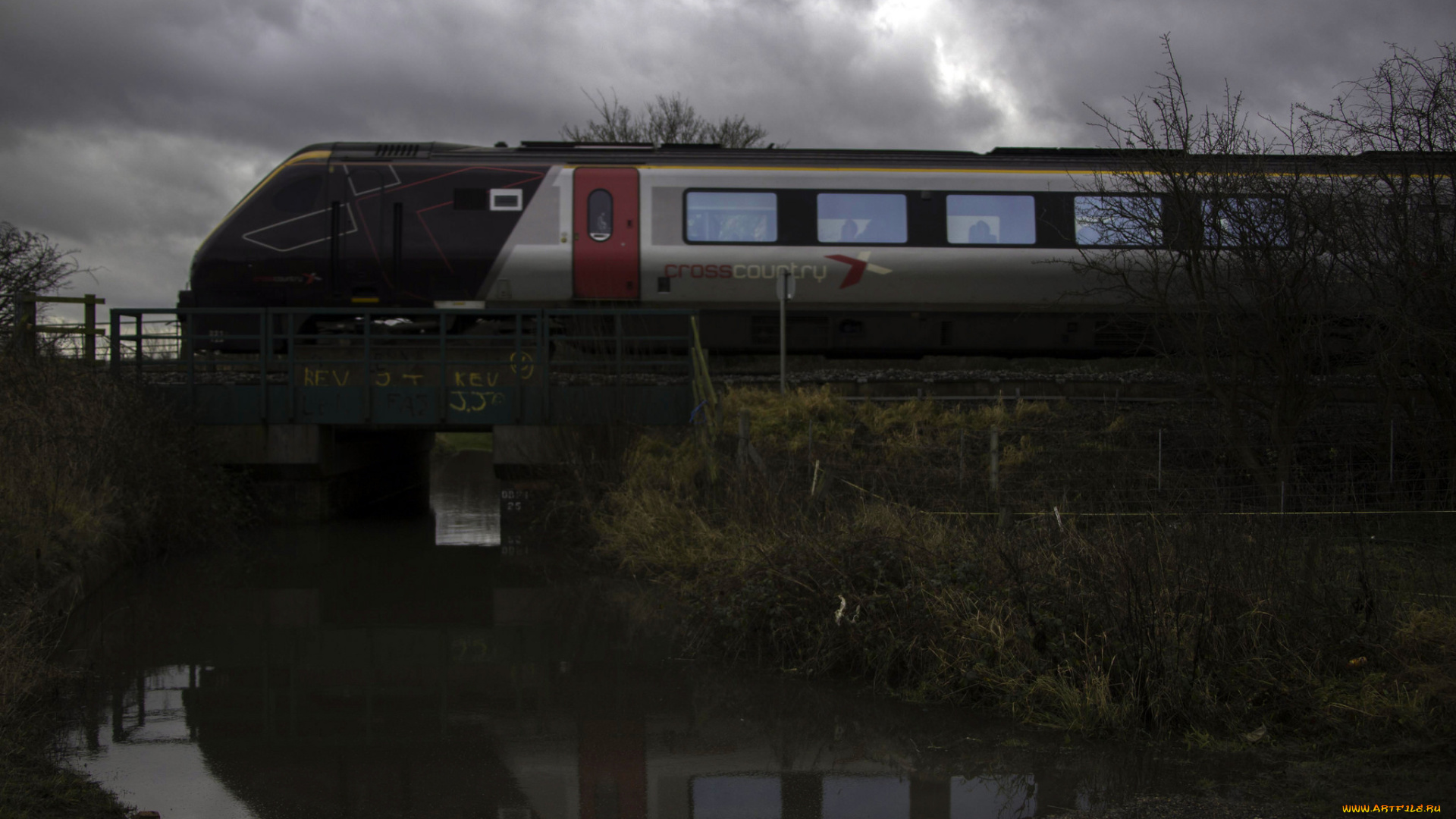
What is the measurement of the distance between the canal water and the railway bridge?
525 centimetres

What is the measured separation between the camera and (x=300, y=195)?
583 inches

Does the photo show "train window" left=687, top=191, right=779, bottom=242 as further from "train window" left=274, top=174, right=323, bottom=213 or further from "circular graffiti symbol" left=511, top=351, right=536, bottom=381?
"train window" left=274, top=174, right=323, bottom=213

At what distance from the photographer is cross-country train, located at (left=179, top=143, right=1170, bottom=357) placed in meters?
14.8

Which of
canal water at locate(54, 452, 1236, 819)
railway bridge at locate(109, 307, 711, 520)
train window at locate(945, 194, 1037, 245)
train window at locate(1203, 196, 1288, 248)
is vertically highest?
train window at locate(945, 194, 1037, 245)

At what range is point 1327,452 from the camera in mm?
11547

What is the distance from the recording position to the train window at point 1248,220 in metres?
10.2

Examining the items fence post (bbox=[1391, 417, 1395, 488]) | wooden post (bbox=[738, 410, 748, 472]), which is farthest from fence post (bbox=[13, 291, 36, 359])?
→ fence post (bbox=[1391, 417, 1395, 488])

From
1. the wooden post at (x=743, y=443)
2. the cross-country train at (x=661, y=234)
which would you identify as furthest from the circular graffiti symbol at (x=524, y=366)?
the wooden post at (x=743, y=443)

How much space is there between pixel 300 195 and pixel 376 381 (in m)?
2.71

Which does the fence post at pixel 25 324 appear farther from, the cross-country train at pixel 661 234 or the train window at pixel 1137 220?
the train window at pixel 1137 220

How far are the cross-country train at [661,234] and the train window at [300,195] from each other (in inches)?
0.8

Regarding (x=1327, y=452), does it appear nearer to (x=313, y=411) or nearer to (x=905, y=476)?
(x=905, y=476)

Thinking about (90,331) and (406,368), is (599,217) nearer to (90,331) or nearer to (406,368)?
(406,368)

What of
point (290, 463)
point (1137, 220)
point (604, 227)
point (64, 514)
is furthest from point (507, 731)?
point (604, 227)
